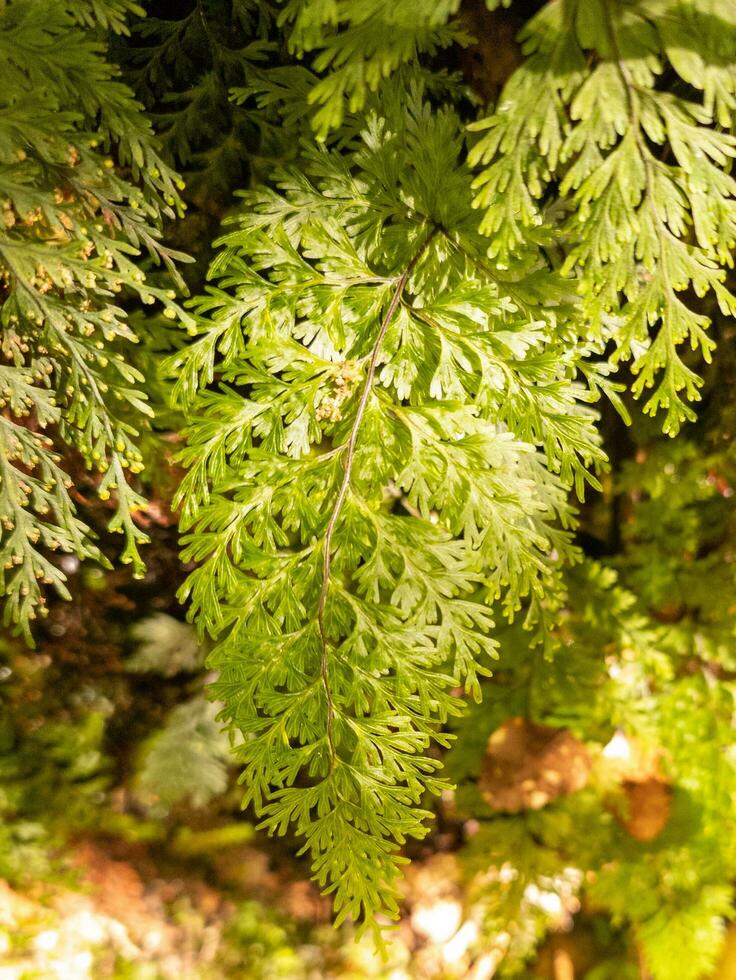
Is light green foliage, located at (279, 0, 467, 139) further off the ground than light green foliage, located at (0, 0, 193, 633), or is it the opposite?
light green foliage, located at (279, 0, 467, 139)

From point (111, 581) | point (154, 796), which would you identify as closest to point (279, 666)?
point (111, 581)

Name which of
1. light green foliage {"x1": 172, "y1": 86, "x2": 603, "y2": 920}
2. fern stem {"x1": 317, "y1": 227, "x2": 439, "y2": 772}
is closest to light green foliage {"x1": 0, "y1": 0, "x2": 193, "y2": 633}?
light green foliage {"x1": 172, "y1": 86, "x2": 603, "y2": 920}

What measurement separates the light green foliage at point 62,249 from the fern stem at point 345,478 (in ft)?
1.12

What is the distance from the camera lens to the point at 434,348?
1136 mm

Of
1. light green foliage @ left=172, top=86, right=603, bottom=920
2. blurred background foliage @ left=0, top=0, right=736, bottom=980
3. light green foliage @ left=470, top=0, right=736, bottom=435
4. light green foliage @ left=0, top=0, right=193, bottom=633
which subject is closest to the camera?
light green foliage @ left=470, top=0, right=736, bottom=435

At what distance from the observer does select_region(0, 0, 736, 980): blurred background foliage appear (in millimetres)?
1881

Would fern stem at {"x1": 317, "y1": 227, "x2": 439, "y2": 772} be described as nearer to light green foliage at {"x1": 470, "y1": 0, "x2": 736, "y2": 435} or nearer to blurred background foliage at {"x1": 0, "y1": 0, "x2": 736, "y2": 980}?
light green foliage at {"x1": 470, "y1": 0, "x2": 736, "y2": 435}

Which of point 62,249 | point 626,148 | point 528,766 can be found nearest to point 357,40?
point 626,148

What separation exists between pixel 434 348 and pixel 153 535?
105cm

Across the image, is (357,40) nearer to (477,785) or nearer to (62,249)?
(62,249)

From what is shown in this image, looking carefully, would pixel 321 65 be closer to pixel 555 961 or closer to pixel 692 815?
pixel 692 815

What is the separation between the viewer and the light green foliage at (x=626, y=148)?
83cm

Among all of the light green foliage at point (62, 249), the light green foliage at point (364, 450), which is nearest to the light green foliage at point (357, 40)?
the light green foliage at point (364, 450)

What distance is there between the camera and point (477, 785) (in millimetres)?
2084
